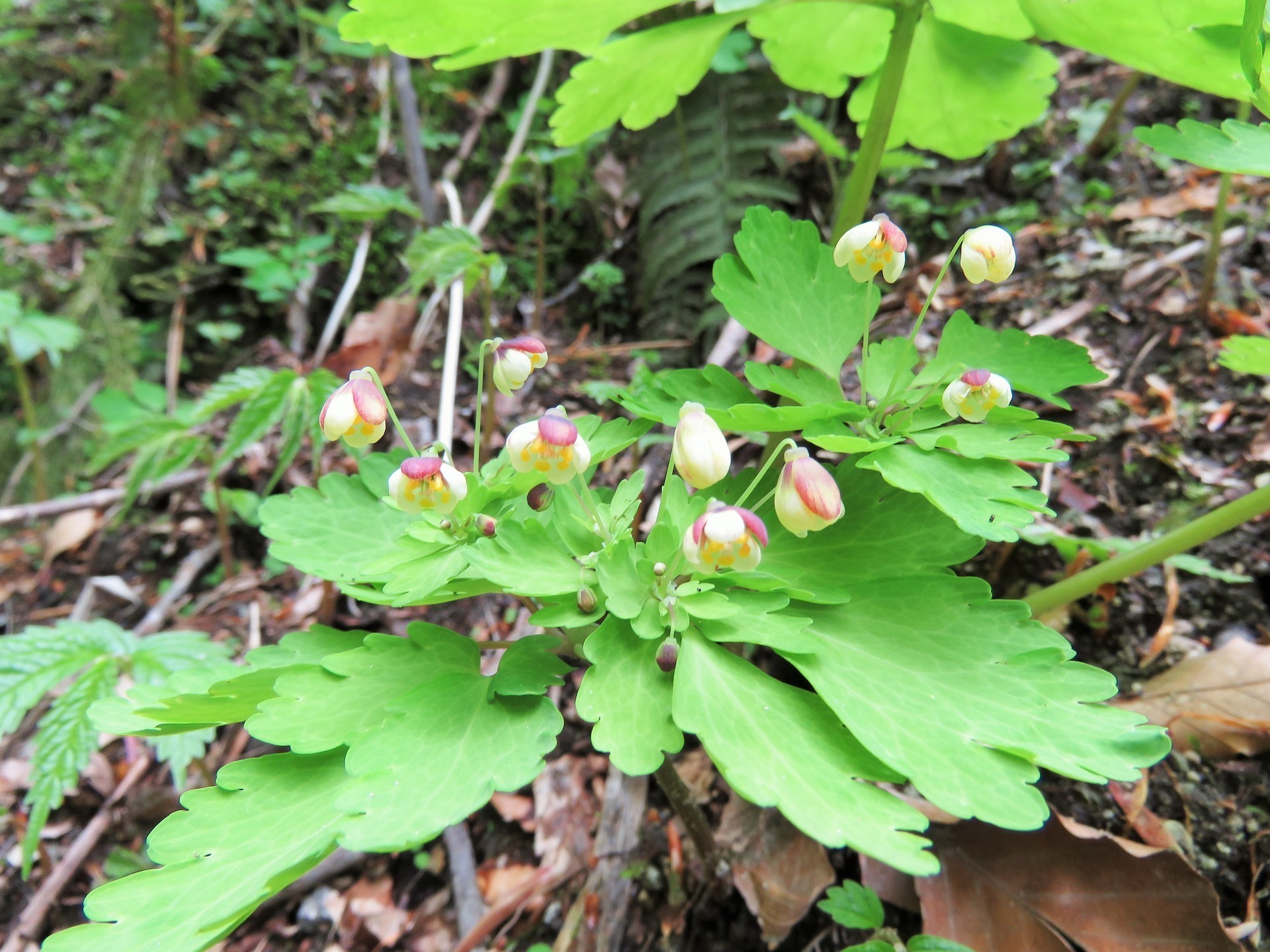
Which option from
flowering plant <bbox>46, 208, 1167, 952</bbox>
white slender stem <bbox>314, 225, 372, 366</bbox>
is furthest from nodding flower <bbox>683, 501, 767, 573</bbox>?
white slender stem <bbox>314, 225, 372, 366</bbox>

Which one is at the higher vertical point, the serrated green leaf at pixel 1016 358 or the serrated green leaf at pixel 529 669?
the serrated green leaf at pixel 1016 358

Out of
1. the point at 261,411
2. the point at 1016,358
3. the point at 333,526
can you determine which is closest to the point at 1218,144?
the point at 1016,358

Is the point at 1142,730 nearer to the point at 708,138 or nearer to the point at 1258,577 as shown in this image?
the point at 1258,577

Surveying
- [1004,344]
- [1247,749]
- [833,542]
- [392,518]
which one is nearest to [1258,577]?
[1247,749]

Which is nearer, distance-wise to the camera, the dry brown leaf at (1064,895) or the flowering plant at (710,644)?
the flowering plant at (710,644)

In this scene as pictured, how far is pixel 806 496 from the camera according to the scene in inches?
40.4

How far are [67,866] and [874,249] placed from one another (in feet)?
9.18

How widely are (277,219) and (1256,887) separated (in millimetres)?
4390

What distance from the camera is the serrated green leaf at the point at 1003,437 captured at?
3.93ft

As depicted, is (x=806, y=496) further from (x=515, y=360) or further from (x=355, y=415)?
(x=355, y=415)

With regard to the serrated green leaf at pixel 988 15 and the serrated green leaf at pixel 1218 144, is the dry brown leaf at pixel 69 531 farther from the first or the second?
the serrated green leaf at pixel 1218 144

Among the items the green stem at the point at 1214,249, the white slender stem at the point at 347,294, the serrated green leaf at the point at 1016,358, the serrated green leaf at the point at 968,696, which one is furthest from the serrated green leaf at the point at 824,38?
the white slender stem at the point at 347,294

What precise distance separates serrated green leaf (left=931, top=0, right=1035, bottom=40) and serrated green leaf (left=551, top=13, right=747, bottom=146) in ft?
1.39

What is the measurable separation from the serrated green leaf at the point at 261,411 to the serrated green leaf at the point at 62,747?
0.73m
